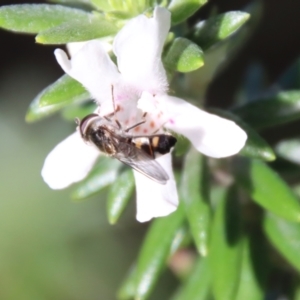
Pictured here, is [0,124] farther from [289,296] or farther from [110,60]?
[110,60]

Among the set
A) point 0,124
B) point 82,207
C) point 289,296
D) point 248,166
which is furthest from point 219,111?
point 0,124

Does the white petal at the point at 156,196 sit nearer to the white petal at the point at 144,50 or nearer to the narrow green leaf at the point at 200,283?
the white petal at the point at 144,50

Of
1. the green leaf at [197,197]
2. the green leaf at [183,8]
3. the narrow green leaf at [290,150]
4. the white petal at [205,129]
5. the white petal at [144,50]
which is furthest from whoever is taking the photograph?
the narrow green leaf at [290,150]

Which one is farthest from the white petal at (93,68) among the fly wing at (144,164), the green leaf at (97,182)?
the green leaf at (97,182)

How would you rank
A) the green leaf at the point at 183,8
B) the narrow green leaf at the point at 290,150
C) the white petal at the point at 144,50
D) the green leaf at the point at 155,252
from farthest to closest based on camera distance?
the narrow green leaf at the point at 290,150
the green leaf at the point at 155,252
the green leaf at the point at 183,8
the white petal at the point at 144,50

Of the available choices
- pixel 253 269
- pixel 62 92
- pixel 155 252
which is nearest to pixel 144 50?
pixel 62 92

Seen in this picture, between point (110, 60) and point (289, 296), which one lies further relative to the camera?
point (289, 296)

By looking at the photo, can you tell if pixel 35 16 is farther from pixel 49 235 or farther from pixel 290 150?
pixel 49 235
